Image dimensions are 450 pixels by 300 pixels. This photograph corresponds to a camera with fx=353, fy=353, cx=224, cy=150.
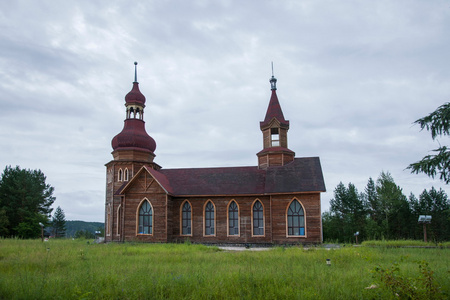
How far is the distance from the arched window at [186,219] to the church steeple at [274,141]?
731 cm

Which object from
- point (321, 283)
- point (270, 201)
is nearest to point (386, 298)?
point (321, 283)

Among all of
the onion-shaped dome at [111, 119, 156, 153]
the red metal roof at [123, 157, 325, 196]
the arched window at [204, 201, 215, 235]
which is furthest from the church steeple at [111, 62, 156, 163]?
the arched window at [204, 201, 215, 235]

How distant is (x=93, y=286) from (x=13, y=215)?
1829 inches

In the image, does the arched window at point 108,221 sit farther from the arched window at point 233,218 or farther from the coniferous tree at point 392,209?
the coniferous tree at point 392,209

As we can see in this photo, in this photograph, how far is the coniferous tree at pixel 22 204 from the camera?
4631 cm

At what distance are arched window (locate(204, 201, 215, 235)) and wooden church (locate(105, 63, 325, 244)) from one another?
8 cm

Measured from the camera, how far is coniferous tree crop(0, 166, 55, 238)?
46.3 m

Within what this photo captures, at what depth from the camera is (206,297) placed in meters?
8.28

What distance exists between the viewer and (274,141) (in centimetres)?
3105

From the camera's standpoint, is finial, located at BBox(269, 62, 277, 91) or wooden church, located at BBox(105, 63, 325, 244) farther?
finial, located at BBox(269, 62, 277, 91)

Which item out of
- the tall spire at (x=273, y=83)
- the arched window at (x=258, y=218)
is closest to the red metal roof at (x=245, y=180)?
the arched window at (x=258, y=218)

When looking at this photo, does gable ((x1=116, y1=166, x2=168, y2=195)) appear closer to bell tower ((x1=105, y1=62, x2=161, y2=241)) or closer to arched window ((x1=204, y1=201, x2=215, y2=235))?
bell tower ((x1=105, y1=62, x2=161, y2=241))

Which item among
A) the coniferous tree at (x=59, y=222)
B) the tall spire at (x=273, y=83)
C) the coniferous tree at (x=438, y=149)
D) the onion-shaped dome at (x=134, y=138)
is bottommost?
the coniferous tree at (x=59, y=222)

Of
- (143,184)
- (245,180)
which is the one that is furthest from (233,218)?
(143,184)
